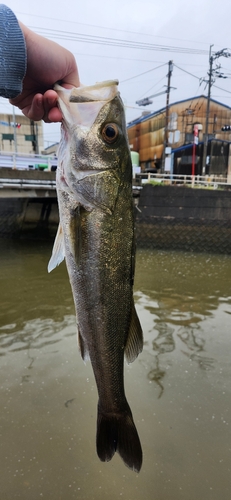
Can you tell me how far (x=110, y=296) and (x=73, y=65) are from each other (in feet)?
5.13

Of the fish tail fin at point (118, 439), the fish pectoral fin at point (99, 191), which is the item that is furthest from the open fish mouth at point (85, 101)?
the fish tail fin at point (118, 439)

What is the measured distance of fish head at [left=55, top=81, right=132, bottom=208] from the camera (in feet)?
6.06

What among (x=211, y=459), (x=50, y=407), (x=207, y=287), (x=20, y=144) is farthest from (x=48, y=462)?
(x=20, y=144)

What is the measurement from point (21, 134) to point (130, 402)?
37635 mm

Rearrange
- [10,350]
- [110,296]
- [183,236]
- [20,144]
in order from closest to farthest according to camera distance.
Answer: [110,296], [10,350], [183,236], [20,144]

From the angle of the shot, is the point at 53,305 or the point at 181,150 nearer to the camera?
the point at 53,305

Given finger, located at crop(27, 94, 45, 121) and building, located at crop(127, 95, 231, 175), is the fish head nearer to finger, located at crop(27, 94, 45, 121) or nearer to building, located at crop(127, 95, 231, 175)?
finger, located at crop(27, 94, 45, 121)

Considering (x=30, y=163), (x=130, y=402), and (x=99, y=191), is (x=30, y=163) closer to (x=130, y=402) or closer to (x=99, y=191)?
(x=130, y=402)

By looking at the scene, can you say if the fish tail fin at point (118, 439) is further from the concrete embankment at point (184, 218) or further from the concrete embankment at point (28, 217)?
the concrete embankment at point (28, 217)

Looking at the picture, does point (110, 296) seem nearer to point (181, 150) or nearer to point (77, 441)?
point (77, 441)

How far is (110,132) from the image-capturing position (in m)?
1.90

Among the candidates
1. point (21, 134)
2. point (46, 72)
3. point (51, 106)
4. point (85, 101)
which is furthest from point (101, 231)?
point (21, 134)

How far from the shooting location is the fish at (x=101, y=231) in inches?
73.7

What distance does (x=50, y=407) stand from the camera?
480cm
